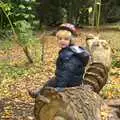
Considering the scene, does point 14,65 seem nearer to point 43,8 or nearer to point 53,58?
point 53,58

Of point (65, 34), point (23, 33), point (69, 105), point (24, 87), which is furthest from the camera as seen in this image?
point (23, 33)

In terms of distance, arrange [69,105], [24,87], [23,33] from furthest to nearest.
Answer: [23,33], [24,87], [69,105]

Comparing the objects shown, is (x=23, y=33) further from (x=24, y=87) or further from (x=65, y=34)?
(x=65, y=34)

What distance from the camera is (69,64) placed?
15.6 feet

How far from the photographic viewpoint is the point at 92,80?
5629mm

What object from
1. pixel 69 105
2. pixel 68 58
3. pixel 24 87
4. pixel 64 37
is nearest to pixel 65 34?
pixel 64 37

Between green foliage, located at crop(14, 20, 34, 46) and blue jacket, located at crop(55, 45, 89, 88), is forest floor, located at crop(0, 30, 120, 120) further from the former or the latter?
blue jacket, located at crop(55, 45, 89, 88)

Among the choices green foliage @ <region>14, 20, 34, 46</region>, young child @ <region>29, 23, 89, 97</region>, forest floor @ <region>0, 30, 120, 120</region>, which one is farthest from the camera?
green foliage @ <region>14, 20, 34, 46</region>

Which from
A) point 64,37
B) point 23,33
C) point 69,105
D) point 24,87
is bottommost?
point 24,87

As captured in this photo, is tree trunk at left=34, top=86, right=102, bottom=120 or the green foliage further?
the green foliage

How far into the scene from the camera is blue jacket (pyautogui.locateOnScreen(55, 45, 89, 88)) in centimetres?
476

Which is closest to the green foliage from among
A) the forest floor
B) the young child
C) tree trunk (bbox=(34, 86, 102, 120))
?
the forest floor

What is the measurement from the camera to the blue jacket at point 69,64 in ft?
15.6

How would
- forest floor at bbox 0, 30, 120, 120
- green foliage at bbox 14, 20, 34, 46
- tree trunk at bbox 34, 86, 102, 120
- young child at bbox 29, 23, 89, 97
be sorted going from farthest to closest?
green foliage at bbox 14, 20, 34, 46
forest floor at bbox 0, 30, 120, 120
young child at bbox 29, 23, 89, 97
tree trunk at bbox 34, 86, 102, 120
